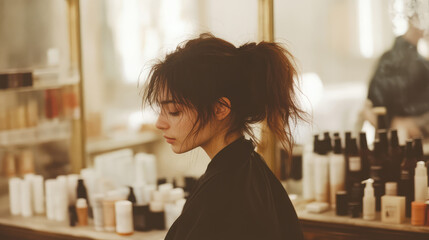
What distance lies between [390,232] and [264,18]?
2.82ft

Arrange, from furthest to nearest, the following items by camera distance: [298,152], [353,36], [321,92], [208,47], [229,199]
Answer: [353,36] → [321,92] → [298,152] → [208,47] → [229,199]

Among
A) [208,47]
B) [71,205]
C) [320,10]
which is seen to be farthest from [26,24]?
[208,47]

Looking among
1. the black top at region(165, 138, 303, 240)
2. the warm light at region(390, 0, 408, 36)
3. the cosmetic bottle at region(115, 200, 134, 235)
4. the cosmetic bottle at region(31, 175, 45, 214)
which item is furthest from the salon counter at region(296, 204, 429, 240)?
the cosmetic bottle at region(31, 175, 45, 214)

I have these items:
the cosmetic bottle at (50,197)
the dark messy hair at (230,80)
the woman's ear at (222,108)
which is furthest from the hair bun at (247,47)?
the cosmetic bottle at (50,197)

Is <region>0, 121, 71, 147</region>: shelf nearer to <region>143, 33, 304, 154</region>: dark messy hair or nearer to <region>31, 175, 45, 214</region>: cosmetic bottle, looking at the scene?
<region>31, 175, 45, 214</region>: cosmetic bottle

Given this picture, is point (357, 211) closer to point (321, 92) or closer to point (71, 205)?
point (321, 92)

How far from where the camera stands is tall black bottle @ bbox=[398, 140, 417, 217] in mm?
1914

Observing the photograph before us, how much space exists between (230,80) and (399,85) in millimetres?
1553

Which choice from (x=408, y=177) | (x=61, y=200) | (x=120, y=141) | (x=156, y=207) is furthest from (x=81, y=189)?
(x=408, y=177)

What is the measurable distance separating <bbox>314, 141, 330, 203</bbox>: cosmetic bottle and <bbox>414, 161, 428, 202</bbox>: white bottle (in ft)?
1.07

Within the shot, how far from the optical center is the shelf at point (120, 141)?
2.73m

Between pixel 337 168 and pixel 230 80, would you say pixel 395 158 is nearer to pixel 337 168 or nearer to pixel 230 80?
pixel 337 168

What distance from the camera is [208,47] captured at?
1.13m

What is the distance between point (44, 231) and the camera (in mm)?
2174
